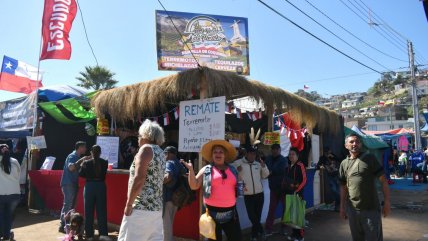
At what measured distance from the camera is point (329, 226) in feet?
24.8

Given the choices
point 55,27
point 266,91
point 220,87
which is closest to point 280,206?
point 266,91

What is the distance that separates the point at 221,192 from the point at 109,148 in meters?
4.44

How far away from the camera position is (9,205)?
6043 millimetres

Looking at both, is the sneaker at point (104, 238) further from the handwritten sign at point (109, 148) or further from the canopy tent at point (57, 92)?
the canopy tent at point (57, 92)

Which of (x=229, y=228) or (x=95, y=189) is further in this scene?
(x=95, y=189)

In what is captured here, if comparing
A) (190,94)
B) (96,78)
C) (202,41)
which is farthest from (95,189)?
(96,78)

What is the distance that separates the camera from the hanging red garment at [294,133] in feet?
33.2

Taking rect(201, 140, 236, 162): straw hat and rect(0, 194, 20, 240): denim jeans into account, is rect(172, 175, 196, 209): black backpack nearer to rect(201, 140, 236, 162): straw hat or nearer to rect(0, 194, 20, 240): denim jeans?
rect(201, 140, 236, 162): straw hat

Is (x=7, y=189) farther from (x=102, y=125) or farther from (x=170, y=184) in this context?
(x=170, y=184)

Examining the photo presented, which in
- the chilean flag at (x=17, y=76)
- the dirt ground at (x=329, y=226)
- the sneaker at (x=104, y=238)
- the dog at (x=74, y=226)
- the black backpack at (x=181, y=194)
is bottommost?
the dirt ground at (x=329, y=226)

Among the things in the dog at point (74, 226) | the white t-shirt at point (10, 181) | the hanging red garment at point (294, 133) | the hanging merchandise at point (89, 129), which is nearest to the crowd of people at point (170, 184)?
the dog at point (74, 226)

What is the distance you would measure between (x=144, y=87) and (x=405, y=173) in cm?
1916

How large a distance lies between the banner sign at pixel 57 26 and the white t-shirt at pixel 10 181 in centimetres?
399

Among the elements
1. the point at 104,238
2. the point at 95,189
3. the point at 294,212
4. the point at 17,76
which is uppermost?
the point at 17,76
